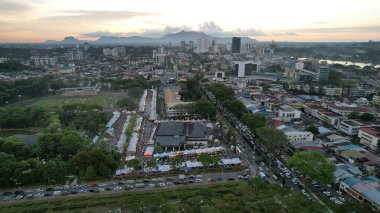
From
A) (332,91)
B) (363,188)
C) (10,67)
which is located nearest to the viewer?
(363,188)

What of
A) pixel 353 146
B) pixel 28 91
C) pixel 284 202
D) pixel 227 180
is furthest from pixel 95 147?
pixel 28 91

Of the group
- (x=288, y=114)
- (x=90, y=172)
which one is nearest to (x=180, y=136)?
(x=90, y=172)

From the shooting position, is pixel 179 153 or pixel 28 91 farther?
pixel 28 91

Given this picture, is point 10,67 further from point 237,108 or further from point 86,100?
point 237,108

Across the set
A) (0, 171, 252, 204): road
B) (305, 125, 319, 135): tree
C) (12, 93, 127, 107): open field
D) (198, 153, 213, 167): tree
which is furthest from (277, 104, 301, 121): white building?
(12, 93, 127, 107): open field

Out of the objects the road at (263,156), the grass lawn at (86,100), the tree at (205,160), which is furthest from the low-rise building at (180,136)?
the grass lawn at (86,100)

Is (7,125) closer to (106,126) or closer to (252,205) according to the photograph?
(106,126)
